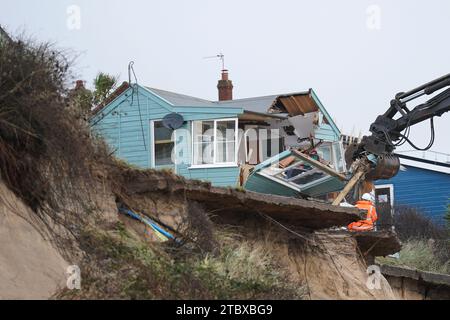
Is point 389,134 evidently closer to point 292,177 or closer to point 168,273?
point 292,177

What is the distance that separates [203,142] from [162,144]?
1.37 meters

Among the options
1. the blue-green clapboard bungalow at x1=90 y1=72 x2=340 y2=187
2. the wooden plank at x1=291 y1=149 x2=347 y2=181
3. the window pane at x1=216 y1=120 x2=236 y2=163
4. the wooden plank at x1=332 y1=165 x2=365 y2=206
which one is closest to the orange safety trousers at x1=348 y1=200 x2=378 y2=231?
the wooden plank at x1=332 y1=165 x2=365 y2=206

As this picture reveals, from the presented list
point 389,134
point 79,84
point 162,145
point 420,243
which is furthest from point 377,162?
point 79,84

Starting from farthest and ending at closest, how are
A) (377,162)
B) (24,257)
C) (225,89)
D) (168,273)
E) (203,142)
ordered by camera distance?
1. (225,89)
2. (203,142)
3. (377,162)
4. (168,273)
5. (24,257)

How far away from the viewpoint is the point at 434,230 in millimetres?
39125

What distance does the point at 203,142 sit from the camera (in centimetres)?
2747

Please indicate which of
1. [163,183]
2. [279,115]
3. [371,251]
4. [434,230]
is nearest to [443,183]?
[434,230]

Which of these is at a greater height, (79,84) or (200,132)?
(79,84)

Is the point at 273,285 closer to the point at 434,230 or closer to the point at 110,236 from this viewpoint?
the point at 110,236

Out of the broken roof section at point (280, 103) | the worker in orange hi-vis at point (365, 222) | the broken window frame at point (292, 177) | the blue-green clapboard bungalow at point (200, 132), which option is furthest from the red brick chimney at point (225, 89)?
the broken window frame at point (292, 177)

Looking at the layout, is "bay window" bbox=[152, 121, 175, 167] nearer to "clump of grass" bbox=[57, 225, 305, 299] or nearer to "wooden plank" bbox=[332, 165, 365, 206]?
"wooden plank" bbox=[332, 165, 365, 206]

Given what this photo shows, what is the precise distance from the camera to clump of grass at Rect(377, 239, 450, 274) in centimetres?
3040

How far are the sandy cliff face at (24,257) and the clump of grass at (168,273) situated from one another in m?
0.29
